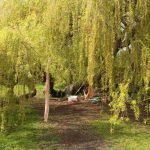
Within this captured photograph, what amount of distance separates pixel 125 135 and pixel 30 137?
2602 mm

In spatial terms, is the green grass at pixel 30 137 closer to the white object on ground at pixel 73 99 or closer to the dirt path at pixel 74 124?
the dirt path at pixel 74 124

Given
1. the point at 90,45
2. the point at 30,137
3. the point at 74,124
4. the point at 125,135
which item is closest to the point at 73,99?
the point at 74,124

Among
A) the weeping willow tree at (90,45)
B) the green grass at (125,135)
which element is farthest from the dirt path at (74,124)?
the weeping willow tree at (90,45)

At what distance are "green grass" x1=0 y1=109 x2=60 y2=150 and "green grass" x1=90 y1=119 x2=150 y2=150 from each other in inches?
54.3

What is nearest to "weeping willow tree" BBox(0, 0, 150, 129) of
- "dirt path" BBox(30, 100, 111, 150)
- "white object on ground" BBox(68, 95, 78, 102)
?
"dirt path" BBox(30, 100, 111, 150)

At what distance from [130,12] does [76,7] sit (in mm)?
1362

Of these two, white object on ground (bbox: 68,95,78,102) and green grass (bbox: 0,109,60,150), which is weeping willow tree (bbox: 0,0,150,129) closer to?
green grass (bbox: 0,109,60,150)

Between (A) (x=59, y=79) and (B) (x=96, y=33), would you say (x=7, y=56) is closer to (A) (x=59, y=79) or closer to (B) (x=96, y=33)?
(B) (x=96, y=33)

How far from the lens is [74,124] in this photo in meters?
13.7

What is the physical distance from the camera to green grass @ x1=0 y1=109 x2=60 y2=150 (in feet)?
36.3

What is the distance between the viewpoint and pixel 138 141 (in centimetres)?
1162

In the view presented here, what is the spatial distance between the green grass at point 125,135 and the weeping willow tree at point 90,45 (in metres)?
0.73

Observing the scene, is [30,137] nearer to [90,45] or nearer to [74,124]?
[74,124]

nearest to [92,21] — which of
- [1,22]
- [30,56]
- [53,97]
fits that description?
[30,56]
